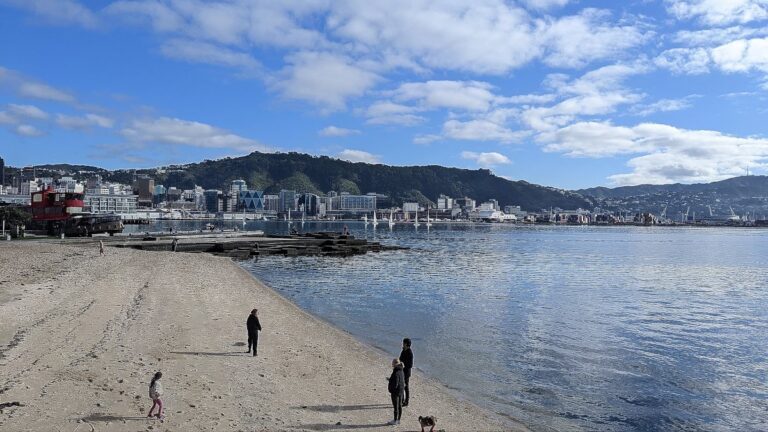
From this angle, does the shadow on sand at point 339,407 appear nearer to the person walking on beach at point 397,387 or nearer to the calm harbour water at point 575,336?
the person walking on beach at point 397,387

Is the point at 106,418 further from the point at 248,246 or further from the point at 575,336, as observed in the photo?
the point at 248,246

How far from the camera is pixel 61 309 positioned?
20969 mm

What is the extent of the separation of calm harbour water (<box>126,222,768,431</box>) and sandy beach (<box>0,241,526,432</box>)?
2.22 metres

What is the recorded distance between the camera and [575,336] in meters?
23.6

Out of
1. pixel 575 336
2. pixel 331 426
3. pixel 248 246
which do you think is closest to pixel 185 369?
pixel 331 426

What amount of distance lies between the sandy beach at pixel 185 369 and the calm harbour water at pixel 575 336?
2216mm

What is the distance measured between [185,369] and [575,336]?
16.6 meters

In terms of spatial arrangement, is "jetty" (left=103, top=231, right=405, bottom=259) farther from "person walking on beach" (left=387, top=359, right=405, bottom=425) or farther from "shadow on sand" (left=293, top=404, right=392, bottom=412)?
"person walking on beach" (left=387, top=359, right=405, bottom=425)

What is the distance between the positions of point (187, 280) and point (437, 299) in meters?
15.8

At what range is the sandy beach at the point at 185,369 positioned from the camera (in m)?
10.9

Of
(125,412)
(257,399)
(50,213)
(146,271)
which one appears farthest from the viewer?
(50,213)

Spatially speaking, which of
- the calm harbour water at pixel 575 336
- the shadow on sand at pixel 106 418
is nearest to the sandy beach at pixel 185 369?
the shadow on sand at pixel 106 418

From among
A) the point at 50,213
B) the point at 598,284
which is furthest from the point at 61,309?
the point at 50,213

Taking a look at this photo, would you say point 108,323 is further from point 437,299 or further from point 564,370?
point 437,299
